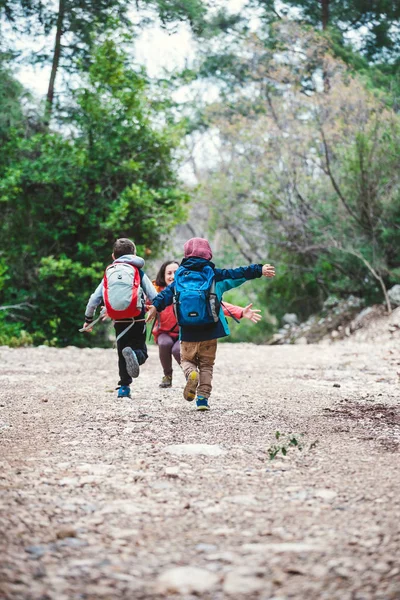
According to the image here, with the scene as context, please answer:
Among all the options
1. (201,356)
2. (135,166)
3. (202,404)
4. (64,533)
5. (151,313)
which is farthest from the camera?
(135,166)

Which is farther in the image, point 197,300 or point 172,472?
point 197,300

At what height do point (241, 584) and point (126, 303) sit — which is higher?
point (126, 303)

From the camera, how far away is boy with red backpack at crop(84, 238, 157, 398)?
6305 millimetres

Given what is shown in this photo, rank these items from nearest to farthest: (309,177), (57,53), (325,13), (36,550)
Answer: (36,550), (57,53), (309,177), (325,13)

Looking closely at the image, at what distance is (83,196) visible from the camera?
1491cm

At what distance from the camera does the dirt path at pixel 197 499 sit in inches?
87.1

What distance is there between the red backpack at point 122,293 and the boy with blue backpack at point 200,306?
303 millimetres

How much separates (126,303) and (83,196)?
9.14 meters

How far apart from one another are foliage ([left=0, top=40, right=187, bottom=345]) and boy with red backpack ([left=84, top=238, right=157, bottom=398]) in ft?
26.3

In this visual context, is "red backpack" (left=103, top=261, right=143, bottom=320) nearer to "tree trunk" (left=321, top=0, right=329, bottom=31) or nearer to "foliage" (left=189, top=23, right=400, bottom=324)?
"foliage" (left=189, top=23, right=400, bottom=324)

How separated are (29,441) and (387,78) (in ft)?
60.7

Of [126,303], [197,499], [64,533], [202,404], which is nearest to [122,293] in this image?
[126,303]


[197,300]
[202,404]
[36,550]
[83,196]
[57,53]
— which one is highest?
[57,53]

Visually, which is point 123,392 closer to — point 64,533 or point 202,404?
point 202,404
